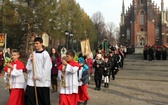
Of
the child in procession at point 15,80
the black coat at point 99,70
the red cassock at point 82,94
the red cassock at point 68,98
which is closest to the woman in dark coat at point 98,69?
the black coat at point 99,70

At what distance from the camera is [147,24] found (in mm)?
82812

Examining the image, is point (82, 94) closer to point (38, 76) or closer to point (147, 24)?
point (38, 76)

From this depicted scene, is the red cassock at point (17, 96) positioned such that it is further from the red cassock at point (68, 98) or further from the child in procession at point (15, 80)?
the red cassock at point (68, 98)

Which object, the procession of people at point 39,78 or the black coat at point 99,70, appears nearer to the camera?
the procession of people at point 39,78

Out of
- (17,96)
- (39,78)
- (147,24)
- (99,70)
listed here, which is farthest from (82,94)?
(147,24)

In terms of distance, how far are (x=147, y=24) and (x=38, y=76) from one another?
80.7 m

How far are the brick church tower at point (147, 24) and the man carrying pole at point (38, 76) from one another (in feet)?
259

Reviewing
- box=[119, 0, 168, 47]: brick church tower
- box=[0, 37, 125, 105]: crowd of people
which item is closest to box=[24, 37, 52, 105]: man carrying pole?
box=[0, 37, 125, 105]: crowd of people

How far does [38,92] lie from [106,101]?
3877 mm

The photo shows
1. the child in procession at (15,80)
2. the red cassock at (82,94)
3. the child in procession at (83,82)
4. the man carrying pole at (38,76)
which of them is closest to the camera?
the man carrying pole at (38,76)

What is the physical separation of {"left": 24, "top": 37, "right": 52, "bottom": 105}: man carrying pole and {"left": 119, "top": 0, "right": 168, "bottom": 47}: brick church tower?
79.0 metres

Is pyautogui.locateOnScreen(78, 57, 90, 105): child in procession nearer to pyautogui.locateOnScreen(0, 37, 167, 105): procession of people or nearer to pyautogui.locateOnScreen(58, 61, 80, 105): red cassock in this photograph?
pyautogui.locateOnScreen(0, 37, 167, 105): procession of people

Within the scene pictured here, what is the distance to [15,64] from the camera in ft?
21.0

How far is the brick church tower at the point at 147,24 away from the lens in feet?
272
